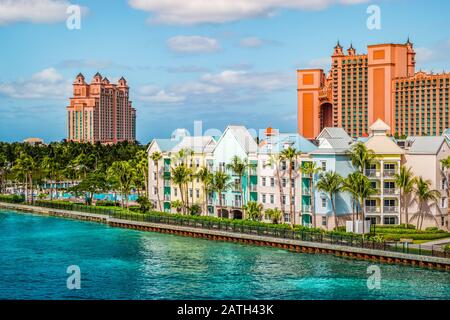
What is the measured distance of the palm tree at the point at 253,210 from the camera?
82.4 m

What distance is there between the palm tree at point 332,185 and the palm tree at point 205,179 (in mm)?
17087

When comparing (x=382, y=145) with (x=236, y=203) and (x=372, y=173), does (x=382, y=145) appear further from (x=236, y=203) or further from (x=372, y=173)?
(x=236, y=203)

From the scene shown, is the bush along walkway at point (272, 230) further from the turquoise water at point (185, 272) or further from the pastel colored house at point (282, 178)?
the pastel colored house at point (282, 178)

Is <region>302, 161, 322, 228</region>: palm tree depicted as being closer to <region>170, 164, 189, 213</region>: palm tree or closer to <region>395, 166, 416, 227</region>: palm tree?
<region>395, 166, 416, 227</region>: palm tree

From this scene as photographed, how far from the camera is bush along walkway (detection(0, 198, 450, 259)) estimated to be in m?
63.3

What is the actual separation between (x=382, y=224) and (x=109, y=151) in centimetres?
9989

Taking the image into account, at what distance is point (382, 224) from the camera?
7656cm

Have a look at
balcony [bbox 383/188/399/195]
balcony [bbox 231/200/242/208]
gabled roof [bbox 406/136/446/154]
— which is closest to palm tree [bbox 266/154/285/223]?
balcony [bbox 231/200/242/208]

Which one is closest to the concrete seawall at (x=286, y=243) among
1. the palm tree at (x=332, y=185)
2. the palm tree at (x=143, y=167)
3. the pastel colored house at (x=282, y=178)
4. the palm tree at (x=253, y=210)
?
the palm tree at (x=253, y=210)

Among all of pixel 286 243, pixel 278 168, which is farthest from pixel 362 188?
pixel 278 168

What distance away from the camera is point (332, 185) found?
74.8 m

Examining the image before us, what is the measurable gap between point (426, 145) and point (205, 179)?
91.5 feet

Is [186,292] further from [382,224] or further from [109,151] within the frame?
[109,151]

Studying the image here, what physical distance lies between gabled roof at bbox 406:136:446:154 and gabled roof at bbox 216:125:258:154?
19462 mm
